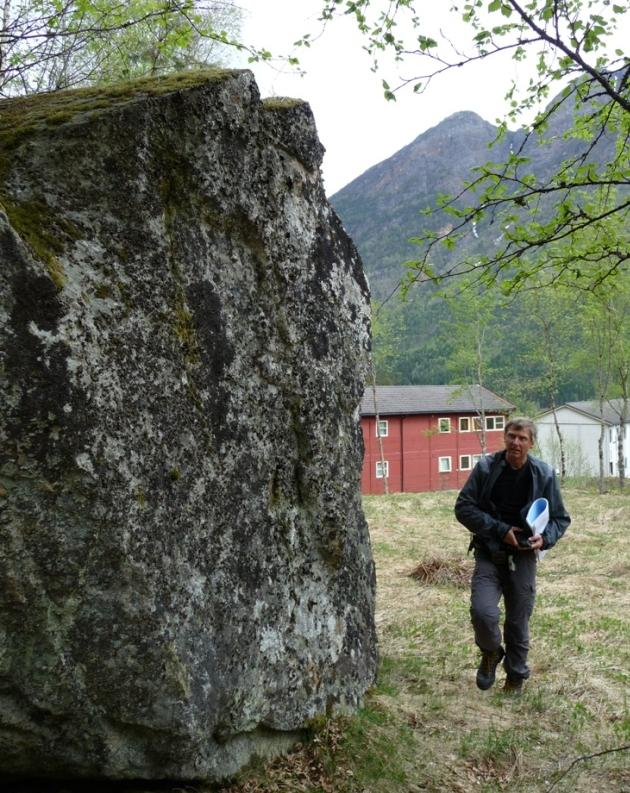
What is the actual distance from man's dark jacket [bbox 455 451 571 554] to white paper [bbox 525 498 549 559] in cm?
7

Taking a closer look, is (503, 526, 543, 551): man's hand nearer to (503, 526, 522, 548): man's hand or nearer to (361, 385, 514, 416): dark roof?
(503, 526, 522, 548): man's hand

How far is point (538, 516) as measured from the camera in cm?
561

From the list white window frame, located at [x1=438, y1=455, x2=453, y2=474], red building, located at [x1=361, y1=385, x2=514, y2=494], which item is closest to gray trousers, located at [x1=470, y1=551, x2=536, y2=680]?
red building, located at [x1=361, y1=385, x2=514, y2=494]

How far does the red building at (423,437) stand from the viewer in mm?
47188

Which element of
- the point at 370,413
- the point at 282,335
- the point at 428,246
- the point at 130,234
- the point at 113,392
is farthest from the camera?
the point at 370,413

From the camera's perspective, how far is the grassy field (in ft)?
14.3

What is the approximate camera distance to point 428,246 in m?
5.66

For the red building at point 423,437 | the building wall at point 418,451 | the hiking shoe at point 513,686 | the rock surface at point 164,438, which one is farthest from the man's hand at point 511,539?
the building wall at point 418,451

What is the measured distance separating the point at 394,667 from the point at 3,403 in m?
4.50

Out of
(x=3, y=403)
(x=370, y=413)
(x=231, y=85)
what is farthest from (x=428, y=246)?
(x=370, y=413)

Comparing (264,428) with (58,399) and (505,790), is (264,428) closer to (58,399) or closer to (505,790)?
(58,399)

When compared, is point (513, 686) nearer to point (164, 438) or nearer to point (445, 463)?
point (164, 438)

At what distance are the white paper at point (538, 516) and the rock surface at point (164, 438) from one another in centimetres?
167

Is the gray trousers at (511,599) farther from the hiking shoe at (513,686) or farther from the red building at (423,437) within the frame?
the red building at (423,437)
